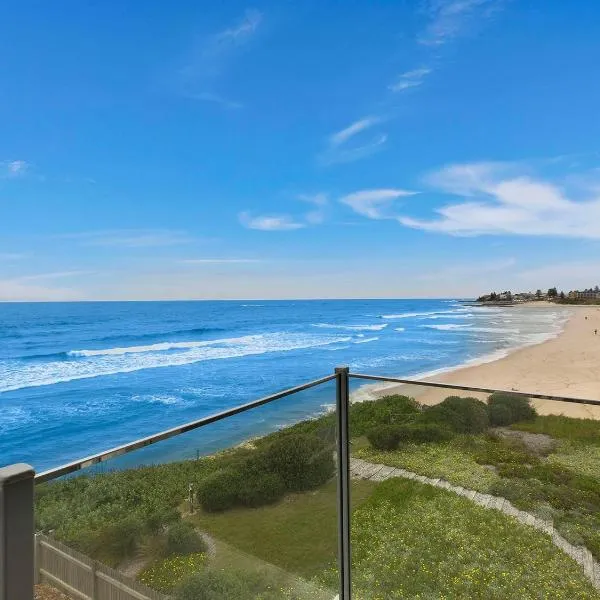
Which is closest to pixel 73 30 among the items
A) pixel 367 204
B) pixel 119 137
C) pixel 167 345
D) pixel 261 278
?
pixel 119 137

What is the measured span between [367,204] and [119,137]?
40.0ft

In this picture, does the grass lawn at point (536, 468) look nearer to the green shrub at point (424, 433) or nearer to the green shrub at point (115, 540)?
the green shrub at point (424, 433)

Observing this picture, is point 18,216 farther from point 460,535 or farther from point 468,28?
point 460,535

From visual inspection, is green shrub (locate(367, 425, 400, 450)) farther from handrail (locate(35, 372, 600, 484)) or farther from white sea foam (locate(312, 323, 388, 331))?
white sea foam (locate(312, 323, 388, 331))

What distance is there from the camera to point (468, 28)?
9156 millimetres

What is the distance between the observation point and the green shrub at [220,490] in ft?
4.70

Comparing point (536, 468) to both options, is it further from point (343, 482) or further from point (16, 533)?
point (16, 533)

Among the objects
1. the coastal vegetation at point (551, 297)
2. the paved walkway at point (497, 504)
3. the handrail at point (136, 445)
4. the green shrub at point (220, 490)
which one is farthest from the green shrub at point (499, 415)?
the coastal vegetation at point (551, 297)

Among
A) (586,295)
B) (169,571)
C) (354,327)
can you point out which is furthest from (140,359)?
(586,295)

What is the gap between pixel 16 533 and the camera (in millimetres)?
870

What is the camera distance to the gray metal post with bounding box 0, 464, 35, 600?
852 mm

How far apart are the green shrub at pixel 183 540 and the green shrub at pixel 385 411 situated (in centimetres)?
85

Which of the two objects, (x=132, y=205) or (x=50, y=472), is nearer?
(x=50, y=472)

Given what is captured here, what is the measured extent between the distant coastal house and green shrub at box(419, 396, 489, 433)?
4401 centimetres
